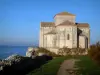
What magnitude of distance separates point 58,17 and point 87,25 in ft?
23.9

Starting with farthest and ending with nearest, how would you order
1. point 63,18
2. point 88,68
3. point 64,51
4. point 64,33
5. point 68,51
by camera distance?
1. point 63,18
2. point 64,33
3. point 64,51
4. point 68,51
5. point 88,68

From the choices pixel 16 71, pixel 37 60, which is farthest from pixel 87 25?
pixel 16 71

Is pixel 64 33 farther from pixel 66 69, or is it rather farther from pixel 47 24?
pixel 66 69

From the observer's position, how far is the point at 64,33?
4881 cm

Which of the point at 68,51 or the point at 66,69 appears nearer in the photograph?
the point at 66,69

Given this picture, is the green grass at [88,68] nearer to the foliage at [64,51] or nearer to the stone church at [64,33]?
the foliage at [64,51]

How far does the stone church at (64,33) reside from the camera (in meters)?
48.9

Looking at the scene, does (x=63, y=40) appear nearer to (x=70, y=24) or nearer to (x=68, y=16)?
(x=70, y=24)

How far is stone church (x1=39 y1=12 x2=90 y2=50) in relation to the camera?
48875 mm

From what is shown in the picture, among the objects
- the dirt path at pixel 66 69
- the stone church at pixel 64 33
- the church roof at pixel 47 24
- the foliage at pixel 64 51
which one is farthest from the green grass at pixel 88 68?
the church roof at pixel 47 24

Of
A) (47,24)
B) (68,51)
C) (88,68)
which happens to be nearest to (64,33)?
(68,51)

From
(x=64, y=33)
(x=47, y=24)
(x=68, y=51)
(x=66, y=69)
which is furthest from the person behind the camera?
(x=47, y=24)

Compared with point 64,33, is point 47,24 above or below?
above

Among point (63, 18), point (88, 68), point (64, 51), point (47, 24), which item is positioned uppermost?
point (63, 18)
